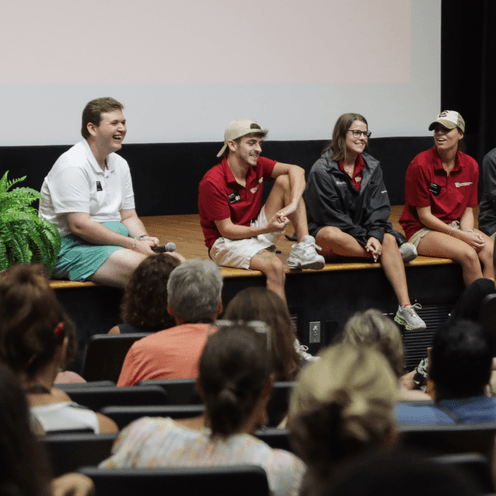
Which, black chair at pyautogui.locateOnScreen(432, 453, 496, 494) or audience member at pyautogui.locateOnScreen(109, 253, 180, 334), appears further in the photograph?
audience member at pyautogui.locateOnScreen(109, 253, 180, 334)

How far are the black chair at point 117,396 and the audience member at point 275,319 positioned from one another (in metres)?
0.34

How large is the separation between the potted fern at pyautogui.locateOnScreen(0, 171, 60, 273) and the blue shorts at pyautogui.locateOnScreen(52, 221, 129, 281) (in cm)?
9

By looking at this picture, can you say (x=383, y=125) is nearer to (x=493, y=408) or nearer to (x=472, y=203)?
(x=472, y=203)

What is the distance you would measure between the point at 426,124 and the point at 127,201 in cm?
461

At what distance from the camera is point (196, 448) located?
121 centimetres

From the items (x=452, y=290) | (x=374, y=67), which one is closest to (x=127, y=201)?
(x=452, y=290)

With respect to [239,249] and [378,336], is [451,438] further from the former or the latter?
[239,249]

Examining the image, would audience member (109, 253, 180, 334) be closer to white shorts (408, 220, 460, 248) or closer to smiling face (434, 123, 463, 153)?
white shorts (408, 220, 460, 248)

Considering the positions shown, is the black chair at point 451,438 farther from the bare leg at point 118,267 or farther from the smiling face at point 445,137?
the smiling face at point 445,137

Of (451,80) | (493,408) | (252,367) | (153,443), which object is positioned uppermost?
(451,80)

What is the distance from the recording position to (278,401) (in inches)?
72.1

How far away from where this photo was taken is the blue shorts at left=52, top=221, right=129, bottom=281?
135 inches

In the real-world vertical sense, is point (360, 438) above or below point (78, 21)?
below

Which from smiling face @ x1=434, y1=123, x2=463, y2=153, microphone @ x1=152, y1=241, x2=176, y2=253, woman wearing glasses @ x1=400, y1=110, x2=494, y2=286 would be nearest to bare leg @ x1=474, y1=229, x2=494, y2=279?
woman wearing glasses @ x1=400, y1=110, x2=494, y2=286
